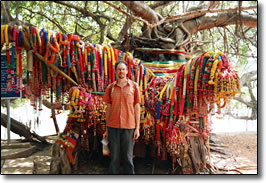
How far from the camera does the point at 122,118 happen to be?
91.0 inches

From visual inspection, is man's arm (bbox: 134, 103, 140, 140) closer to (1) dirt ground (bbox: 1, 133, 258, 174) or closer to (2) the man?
(2) the man

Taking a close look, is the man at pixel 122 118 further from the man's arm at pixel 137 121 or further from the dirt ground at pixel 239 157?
the dirt ground at pixel 239 157

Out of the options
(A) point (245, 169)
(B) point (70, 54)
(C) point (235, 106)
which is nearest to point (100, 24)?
(B) point (70, 54)

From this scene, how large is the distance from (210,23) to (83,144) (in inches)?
121

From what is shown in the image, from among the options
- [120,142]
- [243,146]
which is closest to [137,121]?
[120,142]

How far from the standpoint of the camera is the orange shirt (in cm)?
232

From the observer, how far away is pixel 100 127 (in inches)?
120

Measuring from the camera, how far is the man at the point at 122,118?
2.32 m

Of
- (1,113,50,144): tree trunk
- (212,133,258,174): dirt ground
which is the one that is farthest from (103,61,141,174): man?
(1,113,50,144): tree trunk

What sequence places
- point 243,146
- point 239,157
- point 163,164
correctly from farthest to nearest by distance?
point 243,146 < point 239,157 < point 163,164

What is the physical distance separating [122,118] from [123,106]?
0.38ft

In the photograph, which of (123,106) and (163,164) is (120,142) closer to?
(123,106)

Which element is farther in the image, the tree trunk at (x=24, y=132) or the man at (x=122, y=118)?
the tree trunk at (x=24, y=132)

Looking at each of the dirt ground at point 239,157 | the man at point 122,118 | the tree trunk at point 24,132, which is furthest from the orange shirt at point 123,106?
the tree trunk at point 24,132
